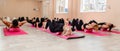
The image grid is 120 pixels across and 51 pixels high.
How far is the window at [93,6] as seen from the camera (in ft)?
27.0

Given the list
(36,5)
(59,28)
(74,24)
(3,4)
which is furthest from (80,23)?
(3,4)

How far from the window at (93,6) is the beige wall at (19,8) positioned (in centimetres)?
319

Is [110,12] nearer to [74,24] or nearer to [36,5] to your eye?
[74,24]

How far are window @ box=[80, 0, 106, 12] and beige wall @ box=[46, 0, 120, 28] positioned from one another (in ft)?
0.92

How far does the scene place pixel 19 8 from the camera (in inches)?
376

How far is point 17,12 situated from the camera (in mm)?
9484

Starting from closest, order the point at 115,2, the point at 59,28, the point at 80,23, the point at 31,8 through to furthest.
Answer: the point at 59,28, the point at 80,23, the point at 115,2, the point at 31,8

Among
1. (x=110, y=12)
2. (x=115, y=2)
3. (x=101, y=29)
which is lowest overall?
(x=101, y=29)

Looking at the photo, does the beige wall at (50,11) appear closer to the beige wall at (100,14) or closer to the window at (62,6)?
the beige wall at (100,14)

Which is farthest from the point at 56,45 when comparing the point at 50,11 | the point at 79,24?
the point at 50,11

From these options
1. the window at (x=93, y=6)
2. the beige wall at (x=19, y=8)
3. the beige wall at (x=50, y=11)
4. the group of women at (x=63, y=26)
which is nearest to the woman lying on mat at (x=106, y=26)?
the group of women at (x=63, y=26)

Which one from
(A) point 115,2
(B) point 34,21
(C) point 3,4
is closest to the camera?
(A) point 115,2

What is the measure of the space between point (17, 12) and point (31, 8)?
101cm

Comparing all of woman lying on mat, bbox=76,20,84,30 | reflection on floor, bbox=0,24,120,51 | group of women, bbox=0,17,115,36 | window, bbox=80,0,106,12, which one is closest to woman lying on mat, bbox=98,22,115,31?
group of women, bbox=0,17,115,36
